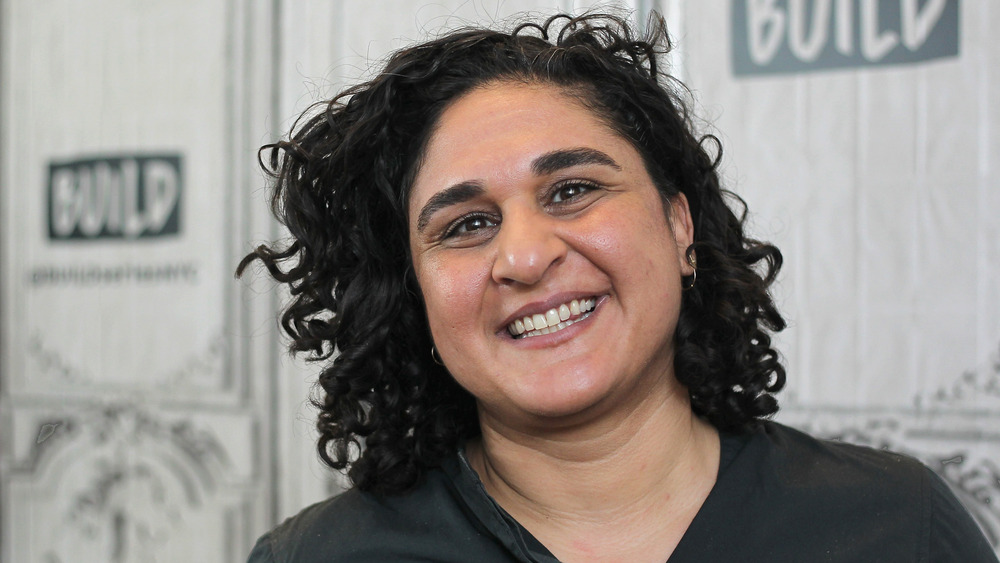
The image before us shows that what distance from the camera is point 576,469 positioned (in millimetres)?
1314

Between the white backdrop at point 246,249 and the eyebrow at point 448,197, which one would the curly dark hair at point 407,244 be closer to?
the eyebrow at point 448,197

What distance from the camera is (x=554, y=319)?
4.06ft

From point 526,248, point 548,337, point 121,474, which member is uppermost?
point 526,248

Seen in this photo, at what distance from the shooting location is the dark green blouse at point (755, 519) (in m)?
1.24

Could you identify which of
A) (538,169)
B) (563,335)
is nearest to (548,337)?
(563,335)

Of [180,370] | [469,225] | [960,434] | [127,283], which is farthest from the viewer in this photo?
[127,283]

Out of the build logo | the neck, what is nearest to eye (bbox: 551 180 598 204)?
the neck

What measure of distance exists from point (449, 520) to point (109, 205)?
2338 mm

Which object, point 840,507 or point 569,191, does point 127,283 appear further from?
point 840,507

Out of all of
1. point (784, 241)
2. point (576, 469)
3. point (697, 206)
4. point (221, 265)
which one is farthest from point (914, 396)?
point (221, 265)

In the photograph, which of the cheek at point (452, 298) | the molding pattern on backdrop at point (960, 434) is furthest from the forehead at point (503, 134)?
the molding pattern on backdrop at point (960, 434)

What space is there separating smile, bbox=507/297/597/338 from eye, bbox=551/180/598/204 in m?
0.14

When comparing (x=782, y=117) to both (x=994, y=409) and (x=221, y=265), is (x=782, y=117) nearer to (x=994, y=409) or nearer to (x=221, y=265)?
(x=994, y=409)

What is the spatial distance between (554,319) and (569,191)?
0.60 ft
